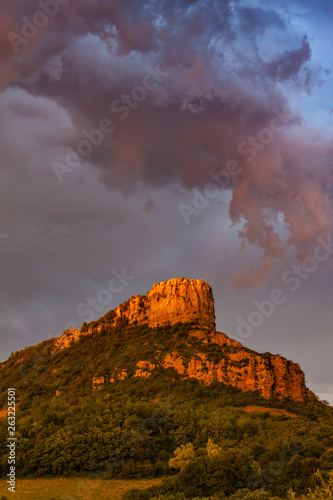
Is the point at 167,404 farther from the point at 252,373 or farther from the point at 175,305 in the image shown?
the point at 175,305

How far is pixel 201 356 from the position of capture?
69688 mm

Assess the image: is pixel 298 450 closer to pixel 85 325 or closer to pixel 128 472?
pixel 128 472

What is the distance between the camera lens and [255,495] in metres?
23.6

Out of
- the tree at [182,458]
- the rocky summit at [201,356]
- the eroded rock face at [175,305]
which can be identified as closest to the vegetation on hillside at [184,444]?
the tree at [182,458]

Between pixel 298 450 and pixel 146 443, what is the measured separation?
38.7ft

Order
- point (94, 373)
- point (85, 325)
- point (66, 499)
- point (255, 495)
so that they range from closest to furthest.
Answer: point (255, 495)
point (66, 499)
point (94, 373)
point (85, 325)

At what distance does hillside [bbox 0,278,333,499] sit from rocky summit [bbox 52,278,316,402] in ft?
0.60

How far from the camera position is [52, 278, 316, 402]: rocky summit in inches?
2581

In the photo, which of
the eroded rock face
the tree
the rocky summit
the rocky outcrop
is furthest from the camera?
the eroded rock face

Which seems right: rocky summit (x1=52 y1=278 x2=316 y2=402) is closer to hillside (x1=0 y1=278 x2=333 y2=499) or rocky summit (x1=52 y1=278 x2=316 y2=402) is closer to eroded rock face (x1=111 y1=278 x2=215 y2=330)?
eroded rock face (x1=111 y1=278 x2=215 y2=330)

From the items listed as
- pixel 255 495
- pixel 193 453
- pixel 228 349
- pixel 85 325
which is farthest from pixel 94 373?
pixel 255 495

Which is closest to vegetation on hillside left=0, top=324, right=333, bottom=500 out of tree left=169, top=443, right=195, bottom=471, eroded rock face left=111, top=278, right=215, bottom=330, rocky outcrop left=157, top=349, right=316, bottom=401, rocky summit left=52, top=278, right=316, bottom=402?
tree left=169, top=443, right=195, bottom=471

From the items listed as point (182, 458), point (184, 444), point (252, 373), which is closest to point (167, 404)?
point (184, 444)

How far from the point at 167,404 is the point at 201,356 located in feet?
59.2
